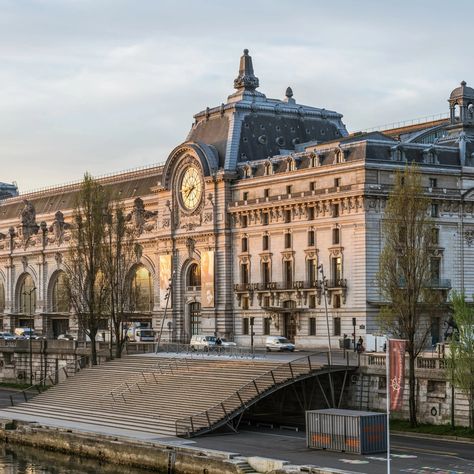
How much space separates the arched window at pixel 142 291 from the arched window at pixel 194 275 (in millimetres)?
11174

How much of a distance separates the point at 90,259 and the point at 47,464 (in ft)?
115

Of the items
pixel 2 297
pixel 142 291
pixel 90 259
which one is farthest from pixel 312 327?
pixel 2 297

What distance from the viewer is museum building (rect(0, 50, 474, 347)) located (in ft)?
376

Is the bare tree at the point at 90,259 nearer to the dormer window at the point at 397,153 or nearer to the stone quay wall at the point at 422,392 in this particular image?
the dormer window at the point at 397,153

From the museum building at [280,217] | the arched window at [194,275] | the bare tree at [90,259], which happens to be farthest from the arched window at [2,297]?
the bare tree at [90,259]

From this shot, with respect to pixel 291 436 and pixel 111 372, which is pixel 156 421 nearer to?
pixel 291 436

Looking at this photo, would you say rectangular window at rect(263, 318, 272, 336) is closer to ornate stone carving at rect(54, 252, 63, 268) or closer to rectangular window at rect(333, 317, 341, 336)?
rectangular window at rect(333, 317, 341, 336)

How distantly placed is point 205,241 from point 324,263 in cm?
1959

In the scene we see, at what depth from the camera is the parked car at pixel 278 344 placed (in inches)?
4402

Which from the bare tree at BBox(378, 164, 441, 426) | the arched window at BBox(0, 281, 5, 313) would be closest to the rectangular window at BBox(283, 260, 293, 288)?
the bare tree at BBox(378, 164, 441, 426)

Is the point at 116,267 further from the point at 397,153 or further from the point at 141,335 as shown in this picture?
the point at 397,153

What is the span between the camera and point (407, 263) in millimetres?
80875

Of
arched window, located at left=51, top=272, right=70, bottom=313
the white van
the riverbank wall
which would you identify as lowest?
the riverbank wall

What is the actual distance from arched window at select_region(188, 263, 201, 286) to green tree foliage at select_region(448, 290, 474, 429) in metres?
63.0
